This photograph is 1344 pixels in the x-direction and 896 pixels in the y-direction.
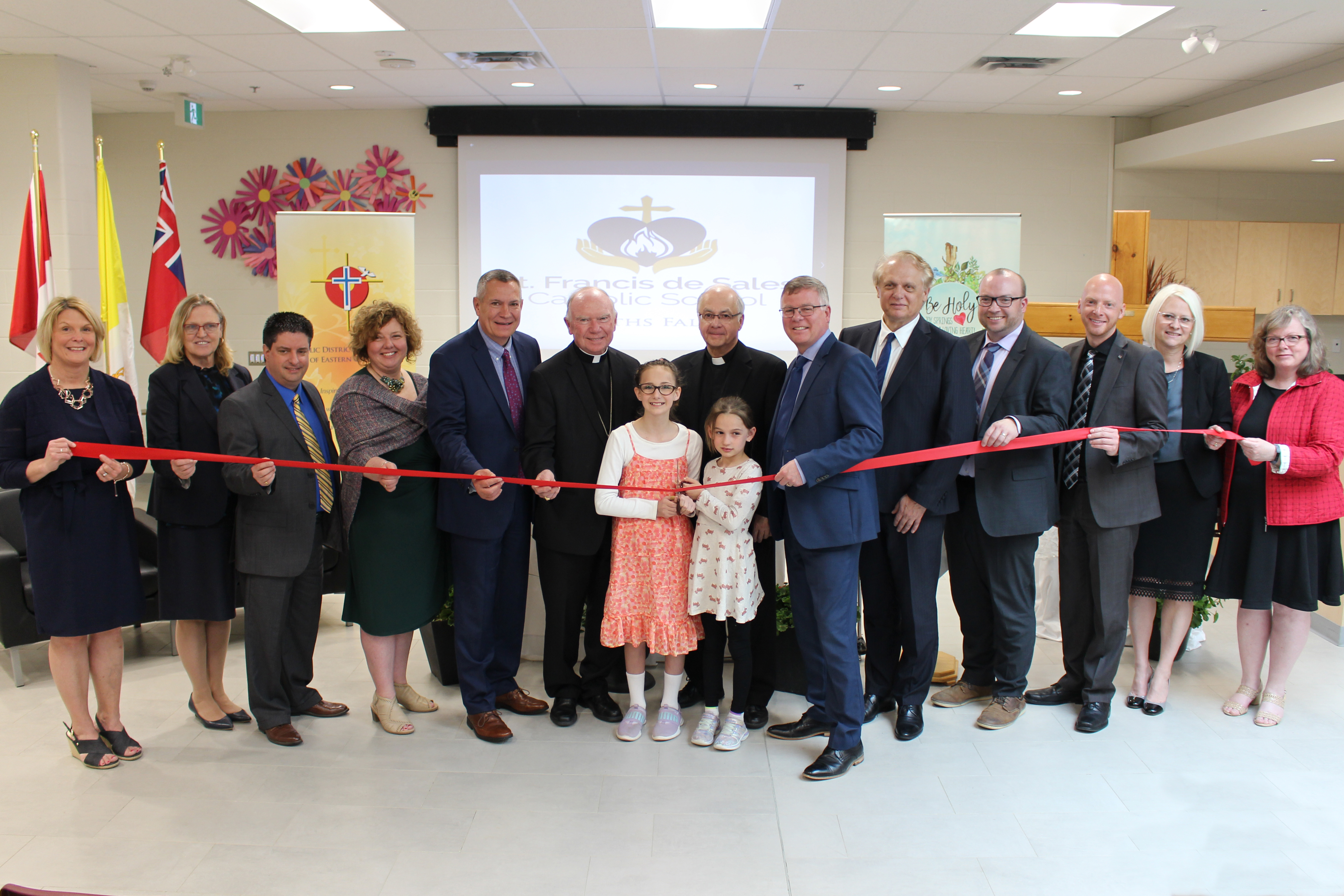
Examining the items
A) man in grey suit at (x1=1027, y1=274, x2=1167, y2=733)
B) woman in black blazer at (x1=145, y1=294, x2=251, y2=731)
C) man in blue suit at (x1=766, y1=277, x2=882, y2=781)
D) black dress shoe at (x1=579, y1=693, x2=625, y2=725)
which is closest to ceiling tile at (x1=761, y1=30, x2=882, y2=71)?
man in grey suit at (x1=1027, y1=274, x2=1167, y2=733)

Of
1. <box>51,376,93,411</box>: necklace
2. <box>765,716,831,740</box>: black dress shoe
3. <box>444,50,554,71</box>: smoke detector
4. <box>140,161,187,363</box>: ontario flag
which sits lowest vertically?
<box>765,716,831,740</box>: black dress shoe

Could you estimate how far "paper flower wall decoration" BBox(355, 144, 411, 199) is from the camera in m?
7.80

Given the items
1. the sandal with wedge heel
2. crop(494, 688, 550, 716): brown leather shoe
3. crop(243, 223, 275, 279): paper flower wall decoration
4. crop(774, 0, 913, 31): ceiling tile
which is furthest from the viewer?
crop(243, 223, 275, 279): paper flower wall decoration

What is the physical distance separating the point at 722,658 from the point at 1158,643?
2.15m

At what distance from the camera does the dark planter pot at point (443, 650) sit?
377 centimetres

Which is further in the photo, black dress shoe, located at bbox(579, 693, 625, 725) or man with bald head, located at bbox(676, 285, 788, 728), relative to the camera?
black dress shoe, located at bbox(579, 693, 625, 725)

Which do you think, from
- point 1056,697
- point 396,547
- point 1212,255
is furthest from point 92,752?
point 1212,255

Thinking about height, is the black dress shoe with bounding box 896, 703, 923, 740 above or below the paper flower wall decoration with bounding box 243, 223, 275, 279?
below

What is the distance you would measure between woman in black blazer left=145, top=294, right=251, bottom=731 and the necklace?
18 centimetres

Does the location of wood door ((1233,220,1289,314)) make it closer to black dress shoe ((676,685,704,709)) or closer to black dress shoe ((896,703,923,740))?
black dress shoe ((896,703,923,740))

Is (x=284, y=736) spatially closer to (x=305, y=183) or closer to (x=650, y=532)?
(x=650, y=532)

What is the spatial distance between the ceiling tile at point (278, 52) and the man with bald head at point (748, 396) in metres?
4.04


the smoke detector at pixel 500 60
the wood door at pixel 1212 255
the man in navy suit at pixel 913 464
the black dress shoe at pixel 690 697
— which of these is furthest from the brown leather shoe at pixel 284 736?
the wood door at pixel 1212 255

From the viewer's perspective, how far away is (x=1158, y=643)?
402 centimetres
